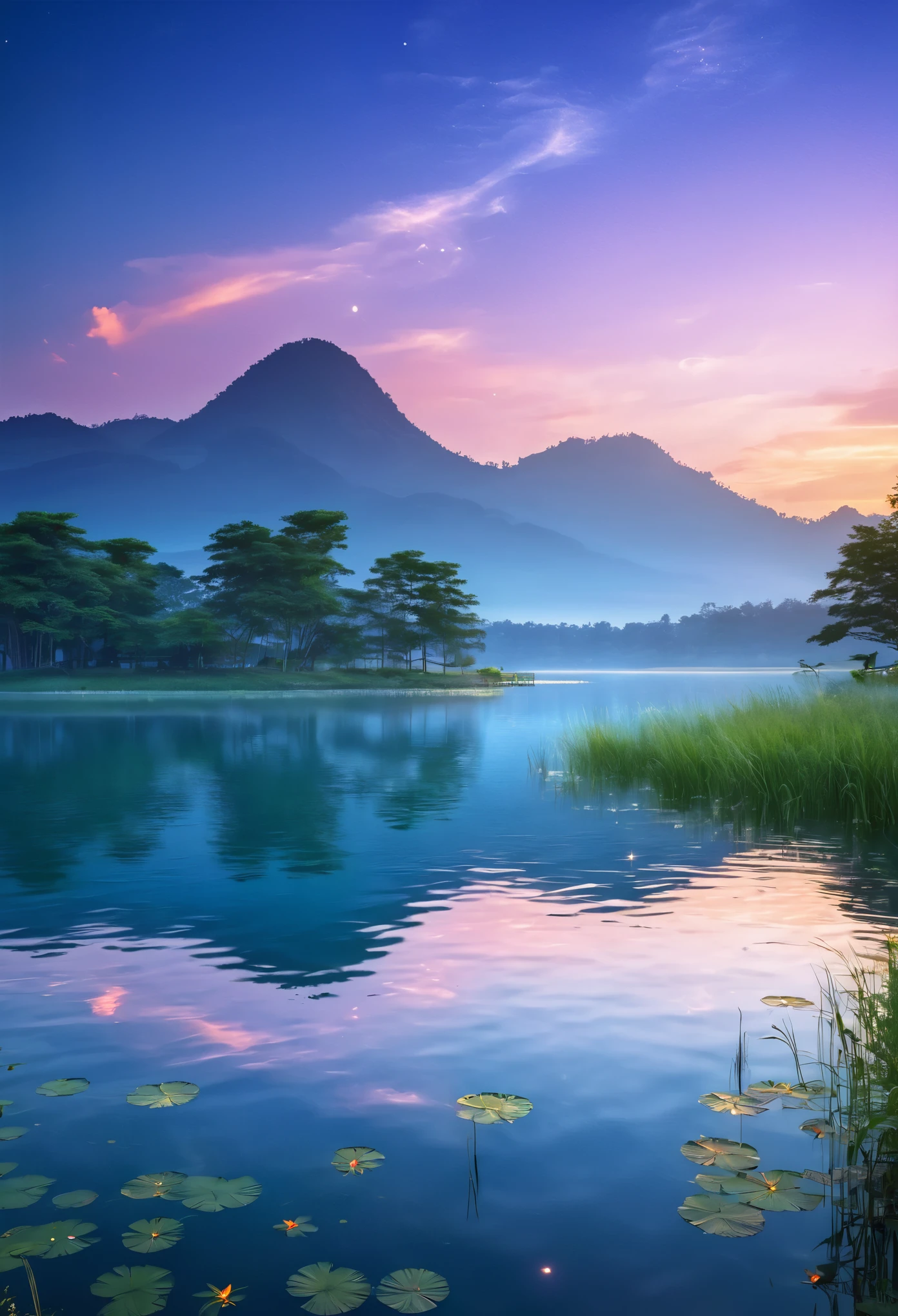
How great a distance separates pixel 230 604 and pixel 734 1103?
342 feet

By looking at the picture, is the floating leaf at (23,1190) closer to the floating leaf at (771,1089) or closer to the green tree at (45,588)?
the floating leaf at (771,1089)

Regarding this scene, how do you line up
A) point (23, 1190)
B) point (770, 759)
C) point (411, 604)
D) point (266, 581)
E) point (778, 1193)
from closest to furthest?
point (778, 1193)
point (23, 1190)
point (770, 759)
point (266, 581)
point (411, 604)

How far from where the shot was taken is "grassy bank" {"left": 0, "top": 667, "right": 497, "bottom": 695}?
87.1m

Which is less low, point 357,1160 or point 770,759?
point 770,759

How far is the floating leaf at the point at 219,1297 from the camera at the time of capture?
3.71m

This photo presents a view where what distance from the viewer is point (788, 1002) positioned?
7102mm

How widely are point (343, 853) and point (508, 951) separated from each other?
19.7 feet

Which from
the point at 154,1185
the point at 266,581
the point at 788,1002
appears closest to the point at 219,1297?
the point at 154,1185

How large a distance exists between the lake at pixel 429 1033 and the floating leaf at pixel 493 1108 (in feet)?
0.19

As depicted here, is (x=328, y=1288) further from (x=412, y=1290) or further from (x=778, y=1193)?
(x=778, y=1193)

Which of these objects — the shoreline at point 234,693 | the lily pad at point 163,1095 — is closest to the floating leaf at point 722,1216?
the lily pad at point 163,1095

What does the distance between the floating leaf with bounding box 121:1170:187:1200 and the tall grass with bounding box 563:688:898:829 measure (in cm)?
1316

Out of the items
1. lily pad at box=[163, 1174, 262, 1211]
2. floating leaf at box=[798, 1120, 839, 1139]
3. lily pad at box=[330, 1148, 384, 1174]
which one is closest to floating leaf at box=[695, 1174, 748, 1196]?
floating leaf at box=[798, 1120, 839, 1139]

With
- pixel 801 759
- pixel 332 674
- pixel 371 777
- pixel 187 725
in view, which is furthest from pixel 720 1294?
pixel 332 674
